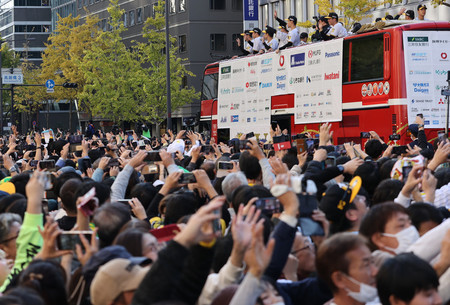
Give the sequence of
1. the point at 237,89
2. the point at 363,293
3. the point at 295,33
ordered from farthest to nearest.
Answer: the point at 237,89, the point at 295,33, the point at 363,293

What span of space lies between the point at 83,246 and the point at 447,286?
1.98 m

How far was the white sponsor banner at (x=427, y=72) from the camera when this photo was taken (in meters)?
20.8

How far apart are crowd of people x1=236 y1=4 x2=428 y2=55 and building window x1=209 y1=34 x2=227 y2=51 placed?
35.1 metres

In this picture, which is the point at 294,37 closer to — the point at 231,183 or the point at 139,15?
the point at 231,183

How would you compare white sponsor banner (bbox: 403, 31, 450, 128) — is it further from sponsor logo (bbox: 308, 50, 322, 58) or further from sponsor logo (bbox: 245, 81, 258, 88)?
sponsor logo (bbox: 245, 81, 258, 88)

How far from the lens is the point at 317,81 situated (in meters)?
24.0

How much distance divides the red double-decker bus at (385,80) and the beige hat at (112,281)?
16.8 metres

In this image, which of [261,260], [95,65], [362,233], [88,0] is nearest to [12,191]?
[362,233]

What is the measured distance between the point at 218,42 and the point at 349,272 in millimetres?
60054

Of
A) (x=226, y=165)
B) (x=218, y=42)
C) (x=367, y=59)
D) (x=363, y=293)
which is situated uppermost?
(x=218, y=42)

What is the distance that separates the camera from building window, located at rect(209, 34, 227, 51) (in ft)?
209

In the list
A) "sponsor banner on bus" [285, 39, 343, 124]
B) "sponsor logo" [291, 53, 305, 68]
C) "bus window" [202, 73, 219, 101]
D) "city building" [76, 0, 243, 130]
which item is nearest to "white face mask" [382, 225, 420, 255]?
"sponsor banner on bus" [285, 39, 343, 124]

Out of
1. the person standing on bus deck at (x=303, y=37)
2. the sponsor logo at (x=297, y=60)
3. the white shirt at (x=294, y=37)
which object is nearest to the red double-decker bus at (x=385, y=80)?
the sponsor logo at (x=297, y=60)

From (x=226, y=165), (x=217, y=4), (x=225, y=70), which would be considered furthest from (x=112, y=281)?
(x=217, y=4)
